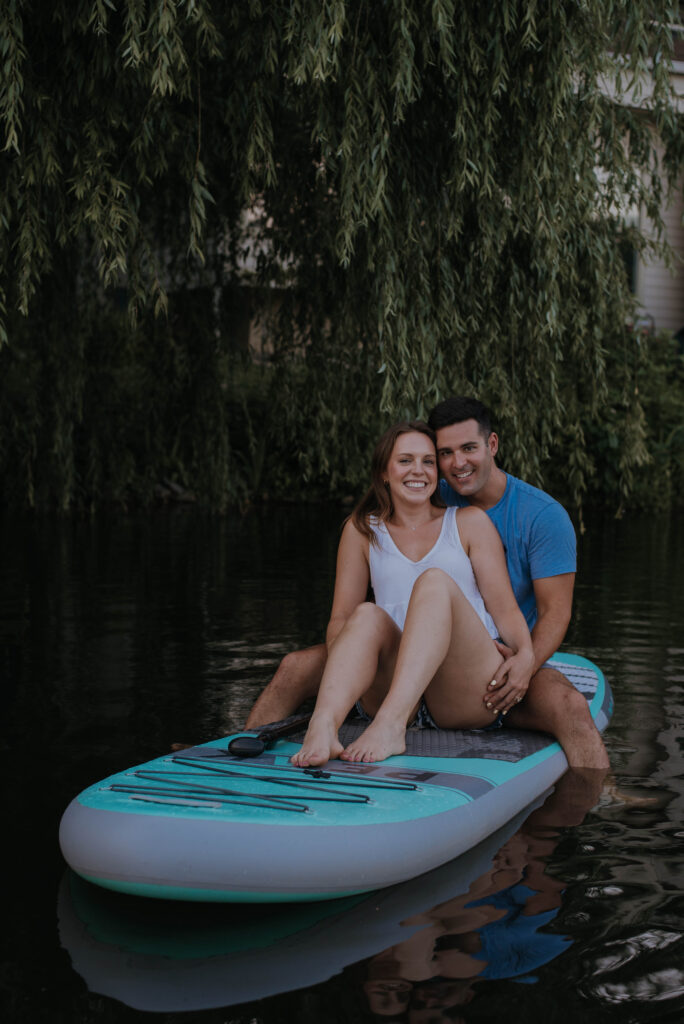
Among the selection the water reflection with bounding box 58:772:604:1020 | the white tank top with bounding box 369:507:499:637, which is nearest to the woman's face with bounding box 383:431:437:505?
the white tank top with bounding box 369:507:499:637

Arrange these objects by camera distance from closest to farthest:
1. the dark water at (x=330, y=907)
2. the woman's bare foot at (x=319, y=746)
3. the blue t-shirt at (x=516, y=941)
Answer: the dark water at (x=330, y=907) < the blue t-shirt at (x=516, y=941) < the woman's bare foot at (x=319, y=746)

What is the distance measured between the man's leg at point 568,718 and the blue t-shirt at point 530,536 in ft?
1.14

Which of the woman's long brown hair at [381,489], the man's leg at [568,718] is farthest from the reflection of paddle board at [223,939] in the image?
the woman's long brown hair at [381,489]

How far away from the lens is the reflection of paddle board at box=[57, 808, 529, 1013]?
2.68 m

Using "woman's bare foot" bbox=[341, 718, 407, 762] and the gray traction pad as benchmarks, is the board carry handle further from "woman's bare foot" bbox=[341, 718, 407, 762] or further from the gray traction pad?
"woman's bare foot" bbox=[341, 718, 407, 762]

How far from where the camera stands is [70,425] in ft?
37.3

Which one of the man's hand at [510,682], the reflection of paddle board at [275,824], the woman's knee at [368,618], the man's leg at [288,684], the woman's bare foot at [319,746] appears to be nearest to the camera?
the reflection of paddle board at [275,824]

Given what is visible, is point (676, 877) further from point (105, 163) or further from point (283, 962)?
point (105, 163)

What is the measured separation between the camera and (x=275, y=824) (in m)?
3.02

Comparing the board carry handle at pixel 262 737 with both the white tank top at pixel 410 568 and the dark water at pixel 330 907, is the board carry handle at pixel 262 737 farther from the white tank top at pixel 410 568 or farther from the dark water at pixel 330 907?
the dark water at pixel 330 907

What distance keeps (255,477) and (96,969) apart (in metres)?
14.3


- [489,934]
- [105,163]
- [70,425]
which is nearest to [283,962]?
[489,934]

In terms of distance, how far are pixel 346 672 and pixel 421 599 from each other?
0.31 m

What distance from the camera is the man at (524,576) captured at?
13.5 feet
